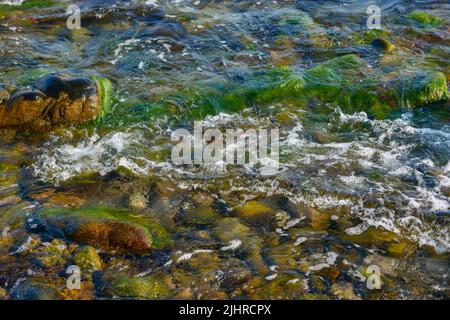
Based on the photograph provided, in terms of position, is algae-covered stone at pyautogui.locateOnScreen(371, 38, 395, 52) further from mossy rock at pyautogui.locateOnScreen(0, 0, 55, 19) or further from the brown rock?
→ mossy rock at pyautogui.locateOnScreen(0, 0, 55, 19)

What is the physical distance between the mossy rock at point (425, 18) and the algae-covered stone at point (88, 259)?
7817 mm

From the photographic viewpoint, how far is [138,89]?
779 centimetres

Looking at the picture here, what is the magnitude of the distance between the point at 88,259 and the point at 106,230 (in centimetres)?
32

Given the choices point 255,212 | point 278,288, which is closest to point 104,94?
point 255,212

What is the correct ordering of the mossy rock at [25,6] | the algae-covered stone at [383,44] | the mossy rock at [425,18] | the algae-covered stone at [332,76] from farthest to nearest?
the mossy rock at [25,6]
the mossy rock at [425,18]
the algae-covered stone at [383,44]
the algae-covered stone at [332,76]

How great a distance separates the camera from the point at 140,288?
14.7 ft

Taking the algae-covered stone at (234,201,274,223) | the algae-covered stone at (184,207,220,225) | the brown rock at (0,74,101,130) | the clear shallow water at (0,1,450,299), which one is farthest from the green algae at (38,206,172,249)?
the brown rock at (0,74,101,130)

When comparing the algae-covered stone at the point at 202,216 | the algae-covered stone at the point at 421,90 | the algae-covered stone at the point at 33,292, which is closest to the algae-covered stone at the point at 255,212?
the algae-covered stone at the point at 202,216

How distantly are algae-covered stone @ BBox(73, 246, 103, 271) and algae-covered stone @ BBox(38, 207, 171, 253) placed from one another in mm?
115

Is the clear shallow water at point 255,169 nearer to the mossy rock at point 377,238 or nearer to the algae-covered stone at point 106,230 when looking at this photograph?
the mossy rock at point 377,238

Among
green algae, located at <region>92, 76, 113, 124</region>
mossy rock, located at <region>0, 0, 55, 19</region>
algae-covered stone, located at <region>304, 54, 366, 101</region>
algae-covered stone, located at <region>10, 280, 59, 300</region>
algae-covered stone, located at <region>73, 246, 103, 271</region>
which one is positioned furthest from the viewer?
mossy rock, located at <region>0, 0, 55, 19</region>

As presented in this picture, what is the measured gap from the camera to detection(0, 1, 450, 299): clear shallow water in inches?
188

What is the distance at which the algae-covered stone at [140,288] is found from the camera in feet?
14.6
